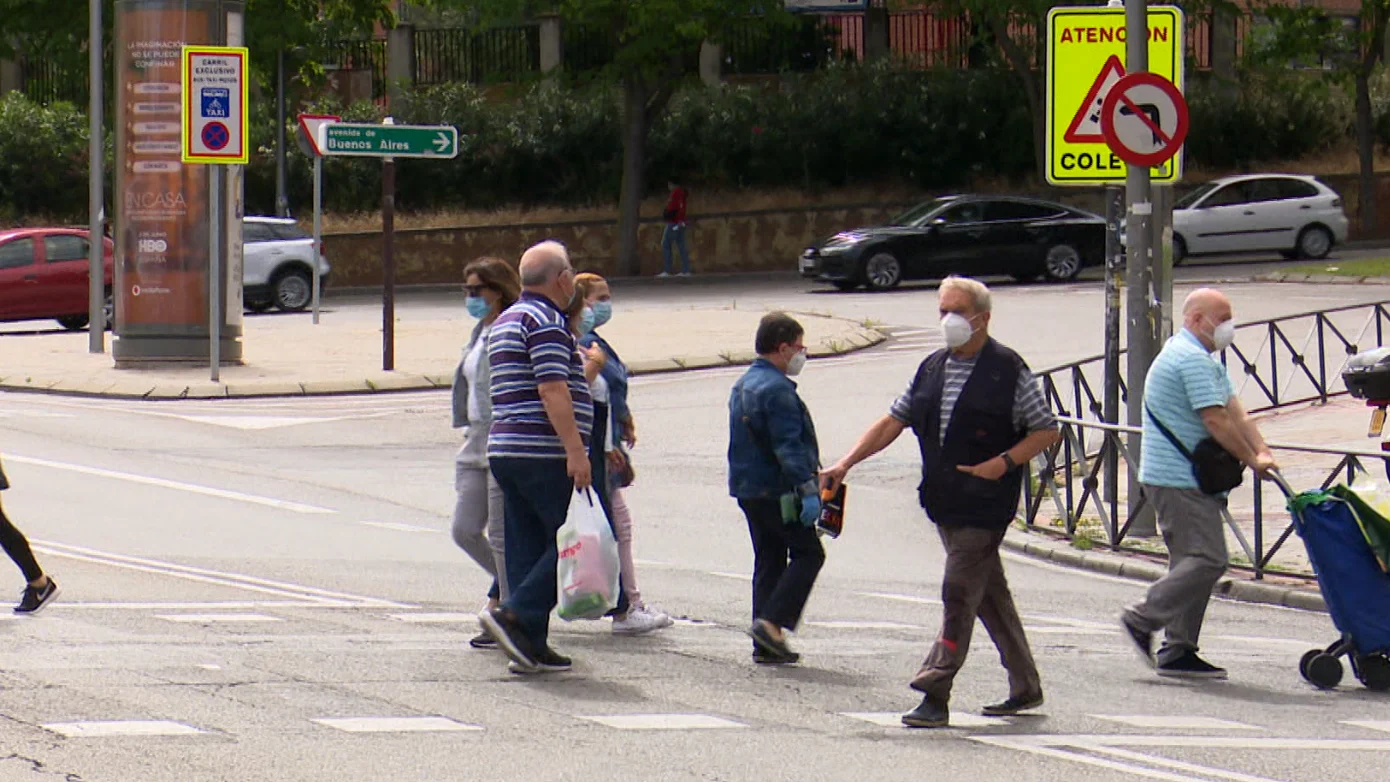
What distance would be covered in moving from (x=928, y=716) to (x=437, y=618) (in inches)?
121

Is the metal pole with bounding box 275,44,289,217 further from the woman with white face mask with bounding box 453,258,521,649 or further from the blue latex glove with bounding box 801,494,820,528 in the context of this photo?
the blue latex glove with bounding box 801,494,820,528

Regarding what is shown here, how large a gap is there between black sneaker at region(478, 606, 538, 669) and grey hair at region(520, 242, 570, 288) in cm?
127

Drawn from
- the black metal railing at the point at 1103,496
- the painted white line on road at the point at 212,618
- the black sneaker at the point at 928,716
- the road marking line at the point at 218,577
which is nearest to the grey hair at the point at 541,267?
the black sneaker at the point at 928,716

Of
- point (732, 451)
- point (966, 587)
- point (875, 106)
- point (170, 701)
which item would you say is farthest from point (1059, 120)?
point (875, 106)

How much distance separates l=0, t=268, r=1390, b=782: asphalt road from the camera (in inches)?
290

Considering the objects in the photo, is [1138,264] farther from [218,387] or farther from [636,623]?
[218,387]

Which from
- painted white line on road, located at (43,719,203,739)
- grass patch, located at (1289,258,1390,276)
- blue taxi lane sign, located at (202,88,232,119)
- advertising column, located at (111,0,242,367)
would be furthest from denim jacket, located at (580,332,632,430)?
grass patch, located at (1289,258,1390,276)

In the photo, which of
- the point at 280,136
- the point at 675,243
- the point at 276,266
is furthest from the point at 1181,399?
the point at 280,136

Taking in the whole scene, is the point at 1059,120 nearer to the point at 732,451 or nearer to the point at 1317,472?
the point at 1317,472

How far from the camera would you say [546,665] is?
29.4 feet

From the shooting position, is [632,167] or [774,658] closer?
[774,658]

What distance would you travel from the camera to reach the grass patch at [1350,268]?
3284 cm

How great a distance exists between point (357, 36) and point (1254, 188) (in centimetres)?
2079

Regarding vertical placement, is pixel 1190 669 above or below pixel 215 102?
below
